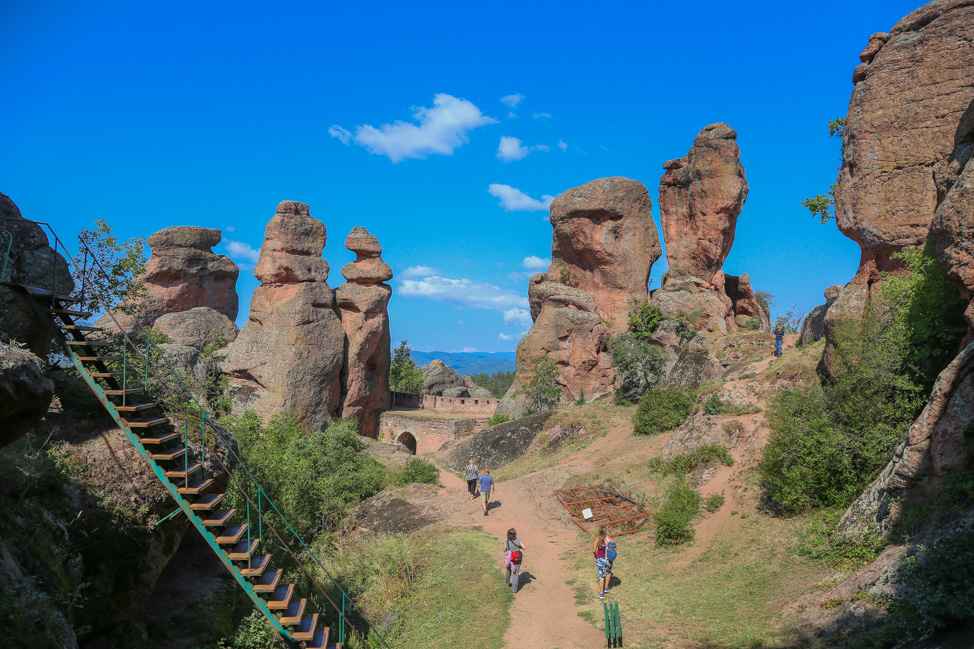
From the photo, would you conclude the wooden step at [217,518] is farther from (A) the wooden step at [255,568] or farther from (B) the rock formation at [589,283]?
(B) the rock formation at [589,283]

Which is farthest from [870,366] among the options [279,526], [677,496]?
[279,526]

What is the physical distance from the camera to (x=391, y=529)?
1781 cm

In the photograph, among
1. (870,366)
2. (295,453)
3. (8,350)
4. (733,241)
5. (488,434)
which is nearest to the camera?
(8,350)

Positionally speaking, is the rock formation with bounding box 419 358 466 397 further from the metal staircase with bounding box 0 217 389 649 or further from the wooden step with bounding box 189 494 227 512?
the wooden step with bounding box 189 494 227 512

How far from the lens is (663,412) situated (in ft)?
71.6

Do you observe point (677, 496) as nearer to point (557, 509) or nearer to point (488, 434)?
point (557, 509)

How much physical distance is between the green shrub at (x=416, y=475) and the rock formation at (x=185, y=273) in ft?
68.5

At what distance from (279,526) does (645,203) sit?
97.2 feet

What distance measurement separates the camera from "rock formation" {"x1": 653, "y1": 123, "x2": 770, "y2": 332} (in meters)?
34.2

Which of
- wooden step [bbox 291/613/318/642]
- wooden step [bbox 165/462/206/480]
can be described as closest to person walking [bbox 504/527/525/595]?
wooden step [bbox 291/613/318/642]

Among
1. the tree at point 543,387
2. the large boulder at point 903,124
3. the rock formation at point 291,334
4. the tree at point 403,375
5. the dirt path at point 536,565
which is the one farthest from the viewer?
the tree at point 403,375

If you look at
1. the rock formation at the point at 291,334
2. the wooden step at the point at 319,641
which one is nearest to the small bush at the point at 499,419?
the rock formation at the point at 291,334

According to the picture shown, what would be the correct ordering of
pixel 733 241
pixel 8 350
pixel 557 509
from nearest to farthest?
pixel 8 350 < pixel 557 509 < pixel 733 241

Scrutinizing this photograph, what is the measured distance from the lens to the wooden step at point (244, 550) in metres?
7.25
